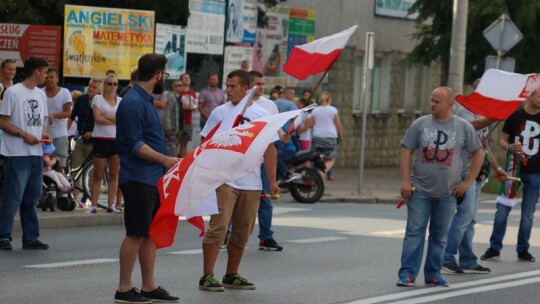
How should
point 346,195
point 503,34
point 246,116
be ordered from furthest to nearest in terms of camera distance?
point 503,34, point 346,195, point 246,116

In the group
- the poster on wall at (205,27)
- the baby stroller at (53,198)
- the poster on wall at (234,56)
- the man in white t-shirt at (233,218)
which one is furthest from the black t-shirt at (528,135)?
the poster on wall at (234,56)

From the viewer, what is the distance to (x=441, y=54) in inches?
1315

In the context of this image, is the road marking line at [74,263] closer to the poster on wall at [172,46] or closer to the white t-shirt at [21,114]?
the white t-shirt at [21,114]

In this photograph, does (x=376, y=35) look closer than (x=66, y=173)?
No

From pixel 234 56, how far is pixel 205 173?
705 inches

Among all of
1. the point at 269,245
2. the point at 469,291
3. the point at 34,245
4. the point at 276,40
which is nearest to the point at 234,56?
the point at 276,40

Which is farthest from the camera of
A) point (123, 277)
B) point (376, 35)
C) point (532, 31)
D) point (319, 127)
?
point (376, 35)

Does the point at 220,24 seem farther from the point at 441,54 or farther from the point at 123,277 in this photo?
the point at 123,277

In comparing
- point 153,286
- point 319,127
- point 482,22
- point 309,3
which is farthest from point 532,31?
point 153,286

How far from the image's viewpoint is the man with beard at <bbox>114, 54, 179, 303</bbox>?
10.2 m

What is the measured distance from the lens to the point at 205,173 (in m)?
10.4

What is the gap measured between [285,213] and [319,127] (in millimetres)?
6941

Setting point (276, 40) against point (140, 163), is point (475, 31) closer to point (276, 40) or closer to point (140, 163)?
point (276, 40)

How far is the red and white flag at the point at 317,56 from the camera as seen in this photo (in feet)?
57.5
